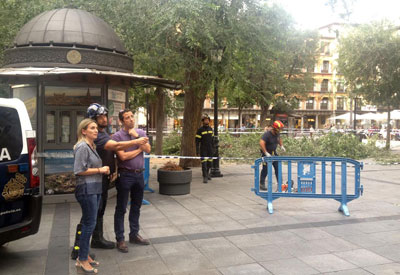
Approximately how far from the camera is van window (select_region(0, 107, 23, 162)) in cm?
407

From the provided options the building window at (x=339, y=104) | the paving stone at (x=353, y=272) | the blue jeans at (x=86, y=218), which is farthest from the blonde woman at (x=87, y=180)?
the building window at (x=339, y=104)

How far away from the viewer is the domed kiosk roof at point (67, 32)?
7.58m

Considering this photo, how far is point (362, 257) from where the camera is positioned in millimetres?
4648

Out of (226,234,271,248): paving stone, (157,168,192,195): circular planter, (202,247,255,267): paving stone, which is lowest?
(202,247,255,267): paving stone

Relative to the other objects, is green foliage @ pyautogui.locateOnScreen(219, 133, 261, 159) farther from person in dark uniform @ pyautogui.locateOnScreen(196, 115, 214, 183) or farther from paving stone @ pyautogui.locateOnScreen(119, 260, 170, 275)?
paving stone @ pyautogui.locateOnScreen(119, 260, 170, 275)

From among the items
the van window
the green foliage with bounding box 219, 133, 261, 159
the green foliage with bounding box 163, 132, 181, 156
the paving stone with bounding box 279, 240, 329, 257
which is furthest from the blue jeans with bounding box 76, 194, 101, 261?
the green foliage with bounding box 163, 132, 181, 156

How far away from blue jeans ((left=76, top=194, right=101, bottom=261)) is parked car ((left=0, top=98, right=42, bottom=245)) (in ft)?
2.05

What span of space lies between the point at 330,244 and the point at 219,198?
3.43m

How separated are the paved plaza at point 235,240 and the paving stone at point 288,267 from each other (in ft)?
0.04

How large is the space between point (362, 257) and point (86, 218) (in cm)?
328

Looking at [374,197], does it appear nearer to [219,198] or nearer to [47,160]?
[219,198]

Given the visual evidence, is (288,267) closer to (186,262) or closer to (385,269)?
(385,269)

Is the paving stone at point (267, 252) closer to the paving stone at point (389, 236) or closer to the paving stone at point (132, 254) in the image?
the paving stone at point (132, 254)

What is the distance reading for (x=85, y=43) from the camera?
7.66 m
